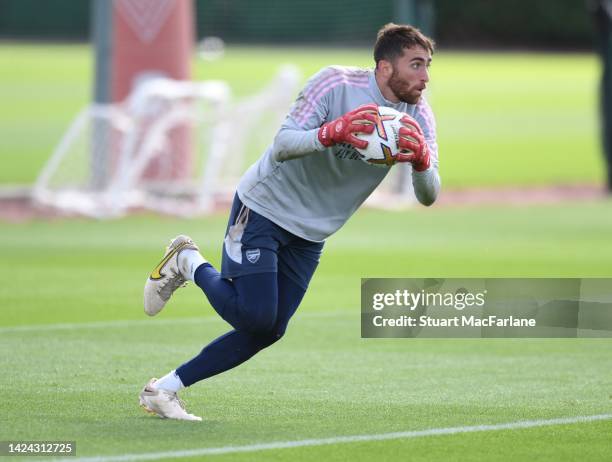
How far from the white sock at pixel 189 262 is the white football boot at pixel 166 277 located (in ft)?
0.11

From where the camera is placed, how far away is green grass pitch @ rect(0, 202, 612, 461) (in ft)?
23.9

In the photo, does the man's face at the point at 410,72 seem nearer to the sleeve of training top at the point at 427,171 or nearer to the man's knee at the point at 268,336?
the sleeve of training top at the point at 427,171

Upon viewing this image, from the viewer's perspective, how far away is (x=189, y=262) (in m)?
8.27

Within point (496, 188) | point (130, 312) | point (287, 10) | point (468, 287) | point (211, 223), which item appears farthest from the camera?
point (287, 10)

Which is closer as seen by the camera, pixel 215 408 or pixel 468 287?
pixel 215 408

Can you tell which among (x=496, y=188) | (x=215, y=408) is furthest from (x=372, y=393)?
(x=496, y=188)

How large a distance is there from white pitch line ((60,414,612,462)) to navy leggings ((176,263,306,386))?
0.80 m

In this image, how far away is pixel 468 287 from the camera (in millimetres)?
10766

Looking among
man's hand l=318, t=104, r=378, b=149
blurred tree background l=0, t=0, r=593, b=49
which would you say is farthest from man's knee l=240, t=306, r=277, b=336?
blurred tree background l=0, t=0, r=593, b=49

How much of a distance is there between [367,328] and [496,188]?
1496 cm

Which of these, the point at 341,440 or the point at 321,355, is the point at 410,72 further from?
the point at 321,355

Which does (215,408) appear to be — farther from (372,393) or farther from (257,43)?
(257,43)

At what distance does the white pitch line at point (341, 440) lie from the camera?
671cm

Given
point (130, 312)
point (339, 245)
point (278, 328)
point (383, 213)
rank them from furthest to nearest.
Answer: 1. point (383, 213)
2. point (339, 245)
3. point (130, 312)
4. point (278, 328)
